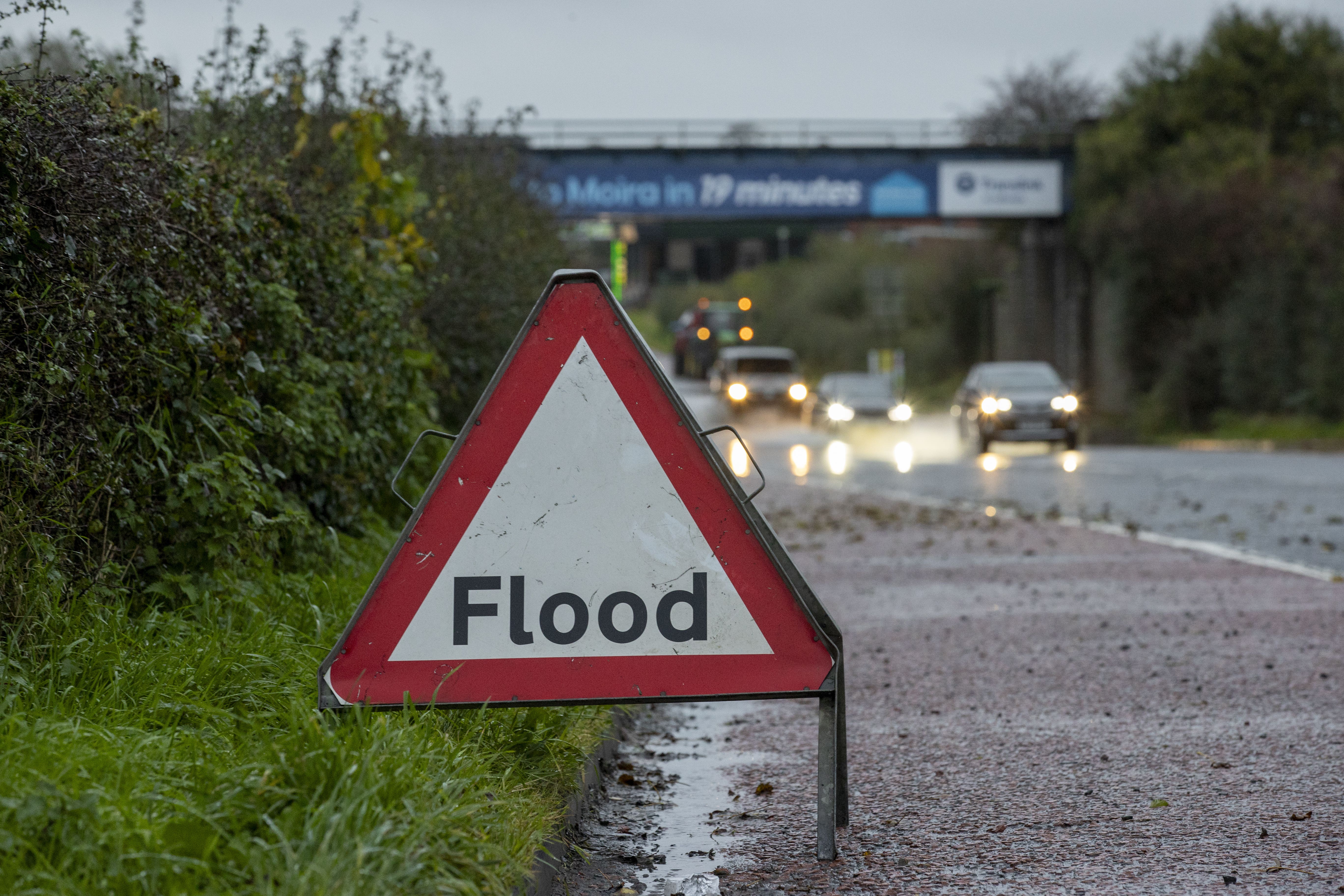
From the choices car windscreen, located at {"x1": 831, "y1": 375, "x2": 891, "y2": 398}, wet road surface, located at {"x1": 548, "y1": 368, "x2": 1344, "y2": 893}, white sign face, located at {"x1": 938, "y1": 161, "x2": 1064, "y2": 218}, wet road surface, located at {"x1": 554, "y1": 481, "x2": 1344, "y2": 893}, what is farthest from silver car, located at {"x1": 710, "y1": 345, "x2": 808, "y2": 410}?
wet road surface, located at {"x1": 554, "y1": 481, "x2": 1344, "y2": 893}

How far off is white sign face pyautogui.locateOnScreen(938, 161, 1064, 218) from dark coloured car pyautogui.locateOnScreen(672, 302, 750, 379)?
2926cm

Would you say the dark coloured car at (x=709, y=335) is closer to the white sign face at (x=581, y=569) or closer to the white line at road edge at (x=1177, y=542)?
the white line at road edge at (x=1177, y=542)

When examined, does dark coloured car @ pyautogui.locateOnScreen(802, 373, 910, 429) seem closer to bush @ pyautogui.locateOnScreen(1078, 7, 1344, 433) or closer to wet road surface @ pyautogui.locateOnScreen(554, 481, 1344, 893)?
bush @ pyautogui.locateOnScreen(1078, 7, 1344, 433)

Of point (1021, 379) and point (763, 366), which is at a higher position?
point (1021, 379)

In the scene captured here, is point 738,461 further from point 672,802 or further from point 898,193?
point 672,802

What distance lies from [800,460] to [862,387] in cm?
1278

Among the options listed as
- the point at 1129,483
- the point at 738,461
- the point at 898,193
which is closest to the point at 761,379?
the point at 898,193

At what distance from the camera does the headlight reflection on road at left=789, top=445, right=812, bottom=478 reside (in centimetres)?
2383

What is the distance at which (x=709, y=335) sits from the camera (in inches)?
2928

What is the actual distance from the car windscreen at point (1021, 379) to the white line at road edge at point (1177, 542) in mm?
12584

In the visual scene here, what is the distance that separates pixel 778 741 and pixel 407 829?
105 inches

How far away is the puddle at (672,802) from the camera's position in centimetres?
417

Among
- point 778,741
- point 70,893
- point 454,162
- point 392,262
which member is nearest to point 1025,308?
point 454,162

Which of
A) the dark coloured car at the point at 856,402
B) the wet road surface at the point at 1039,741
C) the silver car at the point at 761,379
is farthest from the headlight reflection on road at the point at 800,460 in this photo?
the silver car at the point at 761,379
